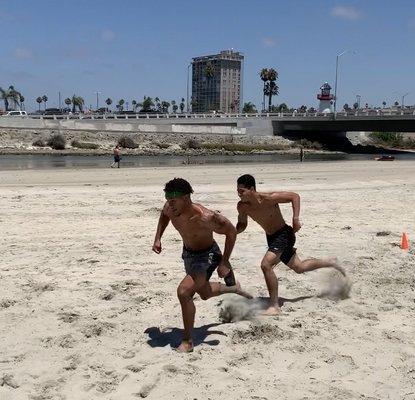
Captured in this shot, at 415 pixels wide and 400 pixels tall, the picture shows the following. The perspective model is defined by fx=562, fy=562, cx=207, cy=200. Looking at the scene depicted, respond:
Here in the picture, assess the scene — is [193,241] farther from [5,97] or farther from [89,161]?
[5,97]

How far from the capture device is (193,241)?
517cm

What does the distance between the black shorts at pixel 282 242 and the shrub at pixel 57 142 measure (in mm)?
50871

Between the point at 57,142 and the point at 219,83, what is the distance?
12792 cm

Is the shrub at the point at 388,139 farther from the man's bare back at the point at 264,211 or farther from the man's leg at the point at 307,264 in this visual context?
the man's bare back at the point at 264,211

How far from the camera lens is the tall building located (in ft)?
579

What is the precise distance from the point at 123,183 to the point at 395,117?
50157 millimetres

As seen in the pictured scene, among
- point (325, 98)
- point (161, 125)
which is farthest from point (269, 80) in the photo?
point (161, 125)

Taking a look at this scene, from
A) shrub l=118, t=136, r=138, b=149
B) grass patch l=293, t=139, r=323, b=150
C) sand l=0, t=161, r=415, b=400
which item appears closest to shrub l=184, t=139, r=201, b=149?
shrub l=118, t=136, r=138, b=149

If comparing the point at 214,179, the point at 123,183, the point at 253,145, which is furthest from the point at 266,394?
the point at 253,145

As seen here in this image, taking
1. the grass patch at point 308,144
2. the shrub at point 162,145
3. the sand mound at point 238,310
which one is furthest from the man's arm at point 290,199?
the grass patch at point 308,144

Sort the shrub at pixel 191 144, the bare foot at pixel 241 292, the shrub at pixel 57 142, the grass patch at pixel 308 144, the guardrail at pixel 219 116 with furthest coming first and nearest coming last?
the grass patch at pixel 308 144
the guardrail at pixel 219 116
the shrub at pixel 191 144
the shrub at pixel 57 142
the bare foot at pixel 241 292

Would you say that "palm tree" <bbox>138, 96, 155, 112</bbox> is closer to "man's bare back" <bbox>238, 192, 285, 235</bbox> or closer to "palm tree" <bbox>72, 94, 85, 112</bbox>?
"palm tree" <bbox>72, 94, 85, 112</bbox>

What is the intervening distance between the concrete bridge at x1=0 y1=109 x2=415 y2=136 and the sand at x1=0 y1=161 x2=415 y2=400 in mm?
51837

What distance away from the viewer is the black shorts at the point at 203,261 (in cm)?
514
